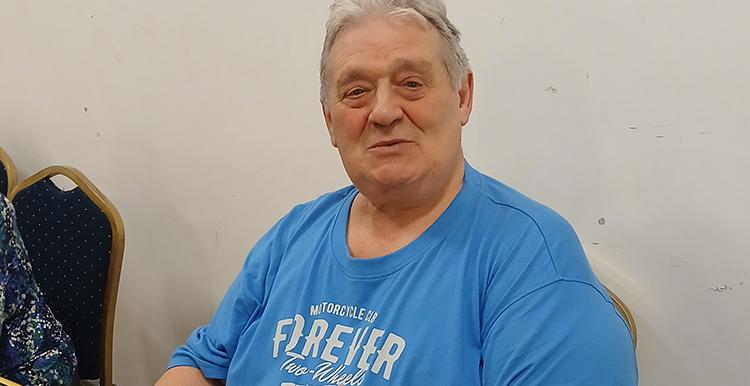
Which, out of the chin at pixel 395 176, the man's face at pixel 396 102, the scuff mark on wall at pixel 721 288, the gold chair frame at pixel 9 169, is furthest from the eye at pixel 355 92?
the gold chair frame at pixel 9 169

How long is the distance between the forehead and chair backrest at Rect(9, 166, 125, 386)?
3.13 feet

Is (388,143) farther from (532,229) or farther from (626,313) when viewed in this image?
(626,313)

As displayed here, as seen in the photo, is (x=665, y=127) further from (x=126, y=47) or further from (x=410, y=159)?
(x=126, y=47)

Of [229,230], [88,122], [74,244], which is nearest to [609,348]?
[229,230]

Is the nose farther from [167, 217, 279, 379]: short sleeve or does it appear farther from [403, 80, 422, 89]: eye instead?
[167, 217, 279, 379]: short sleeve

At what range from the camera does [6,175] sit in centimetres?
235

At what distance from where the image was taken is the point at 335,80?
1221mm

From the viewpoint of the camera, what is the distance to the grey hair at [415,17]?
117 cm

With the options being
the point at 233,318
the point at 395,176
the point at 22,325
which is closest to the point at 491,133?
the point at 395,176

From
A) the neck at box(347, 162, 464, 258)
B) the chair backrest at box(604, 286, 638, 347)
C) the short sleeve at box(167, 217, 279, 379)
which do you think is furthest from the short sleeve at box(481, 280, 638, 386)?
the short sleeve at box(167, 217, 279, 379)

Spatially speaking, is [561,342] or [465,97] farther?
[465,97]

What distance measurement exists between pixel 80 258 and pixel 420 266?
110 centimetres

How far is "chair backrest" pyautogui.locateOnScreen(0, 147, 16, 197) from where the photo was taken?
7.63 feet

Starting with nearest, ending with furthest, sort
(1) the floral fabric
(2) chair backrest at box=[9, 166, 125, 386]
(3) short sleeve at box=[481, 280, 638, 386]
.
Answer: (3) short sleeve at box=[481, 280, 638, 386]
(1) the floral fabric
(2) chair backrest at box=[9, 166, 125, 386]
